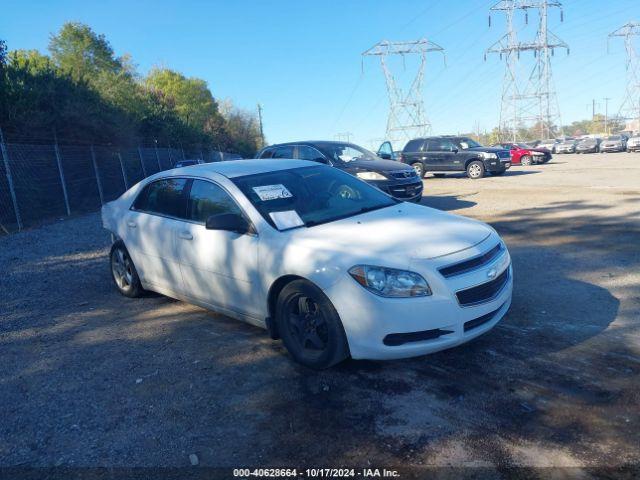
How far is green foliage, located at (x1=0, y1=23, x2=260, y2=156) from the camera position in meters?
17.0

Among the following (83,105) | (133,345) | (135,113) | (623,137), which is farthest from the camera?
(623,137)

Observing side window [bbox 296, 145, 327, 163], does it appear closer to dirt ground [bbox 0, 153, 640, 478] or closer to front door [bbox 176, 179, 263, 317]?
dirt ground [bbox 0, 153, 640, 478]

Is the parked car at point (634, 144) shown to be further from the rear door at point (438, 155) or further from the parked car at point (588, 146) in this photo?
→ the rear door at point (438, 155)

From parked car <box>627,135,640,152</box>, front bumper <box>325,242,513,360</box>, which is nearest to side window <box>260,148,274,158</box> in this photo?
front bumper <box>325,242,513,360</box>

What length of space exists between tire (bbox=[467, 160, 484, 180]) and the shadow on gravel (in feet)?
49.7

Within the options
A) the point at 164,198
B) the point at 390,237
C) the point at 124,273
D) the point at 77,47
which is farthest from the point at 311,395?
the point at 77,47

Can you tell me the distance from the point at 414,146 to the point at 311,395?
1920 centimetres

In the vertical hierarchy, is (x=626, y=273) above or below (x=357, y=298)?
below

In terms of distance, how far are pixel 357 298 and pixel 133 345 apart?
2.33 metres

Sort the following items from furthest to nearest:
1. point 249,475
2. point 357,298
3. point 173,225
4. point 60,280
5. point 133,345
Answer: point 60,280
point 173,225
point 133,345
point 357,298
point 249,475

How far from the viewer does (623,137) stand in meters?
39.5

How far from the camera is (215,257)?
4.44m

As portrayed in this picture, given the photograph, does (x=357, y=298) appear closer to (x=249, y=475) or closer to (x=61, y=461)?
(x=249, y=475)

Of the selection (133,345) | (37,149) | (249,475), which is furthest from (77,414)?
(37,149)
